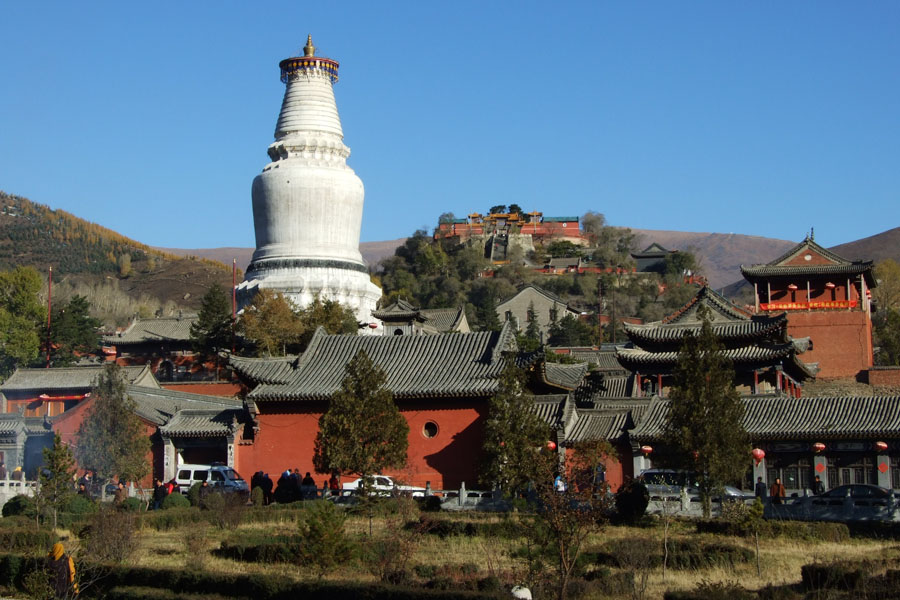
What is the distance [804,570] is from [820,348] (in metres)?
34.9

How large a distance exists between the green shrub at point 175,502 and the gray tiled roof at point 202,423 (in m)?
6.49

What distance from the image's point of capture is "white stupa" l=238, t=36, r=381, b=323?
53.0 m

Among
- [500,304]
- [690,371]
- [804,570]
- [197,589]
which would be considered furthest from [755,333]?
[500,304]

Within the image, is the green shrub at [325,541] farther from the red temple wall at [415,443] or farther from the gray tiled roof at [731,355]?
the gray tiled roof at [731,355]

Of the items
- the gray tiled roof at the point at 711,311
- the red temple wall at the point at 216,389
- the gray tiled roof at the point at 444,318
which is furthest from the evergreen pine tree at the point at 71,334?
the gray tiled roof at the point at 711,311

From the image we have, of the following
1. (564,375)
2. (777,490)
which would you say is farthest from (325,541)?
(564,375)

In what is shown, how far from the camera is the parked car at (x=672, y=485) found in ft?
81.1

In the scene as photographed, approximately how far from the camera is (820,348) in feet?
162

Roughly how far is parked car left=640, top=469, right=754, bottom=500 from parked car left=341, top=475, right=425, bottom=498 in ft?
15.7

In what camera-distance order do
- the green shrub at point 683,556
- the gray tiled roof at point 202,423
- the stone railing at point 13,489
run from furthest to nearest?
the gray tiled roof at point 202,423 → the stone railing at point 13,489 → the green shrub at point 683,556

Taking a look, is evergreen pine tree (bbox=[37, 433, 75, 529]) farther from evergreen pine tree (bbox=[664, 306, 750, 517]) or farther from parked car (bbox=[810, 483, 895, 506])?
parked car (bbox=[810, 483, 895, 506])

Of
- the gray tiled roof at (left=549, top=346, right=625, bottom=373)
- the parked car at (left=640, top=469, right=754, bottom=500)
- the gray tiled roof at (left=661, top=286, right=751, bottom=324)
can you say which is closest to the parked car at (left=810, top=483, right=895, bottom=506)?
the parked car at (left=640, top=469, right=754, bottom=500)

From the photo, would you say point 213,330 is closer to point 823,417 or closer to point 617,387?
point 617,387

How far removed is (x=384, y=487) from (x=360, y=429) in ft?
6.00
